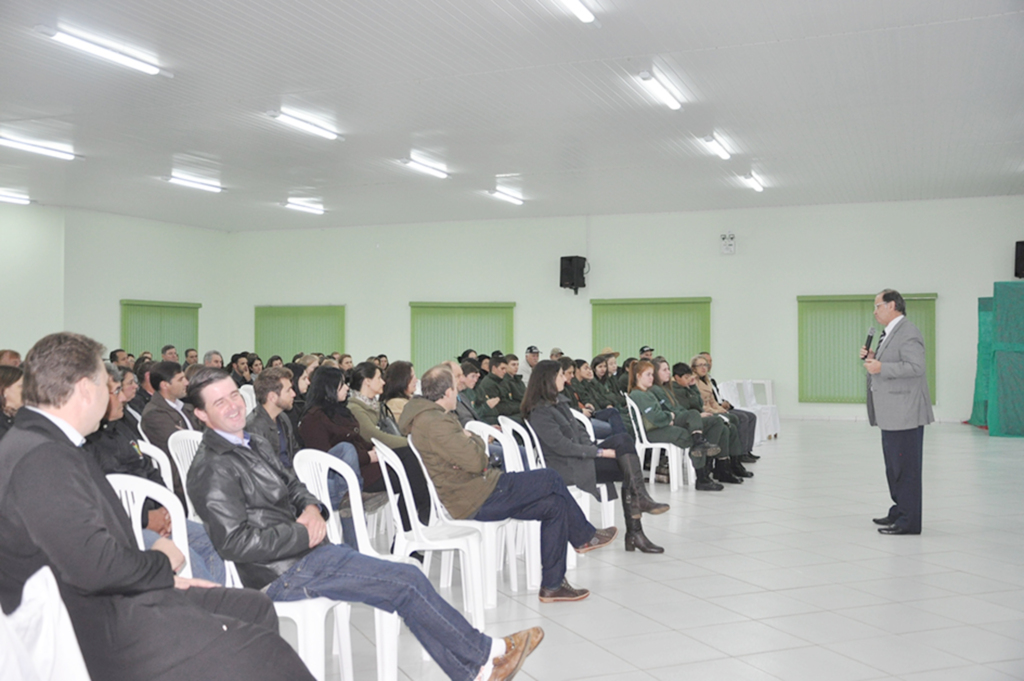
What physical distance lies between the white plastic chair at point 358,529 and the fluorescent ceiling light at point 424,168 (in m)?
7.50

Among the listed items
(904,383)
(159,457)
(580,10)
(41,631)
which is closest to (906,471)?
(904,383)

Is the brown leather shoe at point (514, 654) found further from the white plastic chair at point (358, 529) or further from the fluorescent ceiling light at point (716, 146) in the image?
the fluorescent ceiling light at point (716, 146)

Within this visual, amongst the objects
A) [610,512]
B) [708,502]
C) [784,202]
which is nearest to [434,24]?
[610,512]

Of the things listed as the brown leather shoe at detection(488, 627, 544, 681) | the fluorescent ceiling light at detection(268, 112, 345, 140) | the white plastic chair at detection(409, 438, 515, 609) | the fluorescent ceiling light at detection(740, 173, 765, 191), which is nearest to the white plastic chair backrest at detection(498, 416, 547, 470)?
the white plastic chair at detection(409, 438, 515, 609)

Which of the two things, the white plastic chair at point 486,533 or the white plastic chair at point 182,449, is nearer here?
the white plastic chair at point 486,533

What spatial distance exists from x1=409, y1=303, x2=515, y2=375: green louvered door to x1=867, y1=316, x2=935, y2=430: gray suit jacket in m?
10.2

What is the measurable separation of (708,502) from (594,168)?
215 inches

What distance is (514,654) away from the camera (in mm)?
2816

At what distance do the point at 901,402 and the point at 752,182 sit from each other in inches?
278

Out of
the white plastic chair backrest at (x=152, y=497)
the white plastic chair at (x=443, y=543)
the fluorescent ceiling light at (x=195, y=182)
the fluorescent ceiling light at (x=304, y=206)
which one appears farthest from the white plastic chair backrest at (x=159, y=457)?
the fluorescent ceiling light at (x=304, y=206)

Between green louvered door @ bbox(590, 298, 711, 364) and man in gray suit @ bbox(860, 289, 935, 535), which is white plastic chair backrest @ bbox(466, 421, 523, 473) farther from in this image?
green louvered door @ bbox(590, 298, 711, 364)

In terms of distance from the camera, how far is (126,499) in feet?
8.83

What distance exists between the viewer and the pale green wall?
13.0m

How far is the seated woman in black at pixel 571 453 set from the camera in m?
4.90
